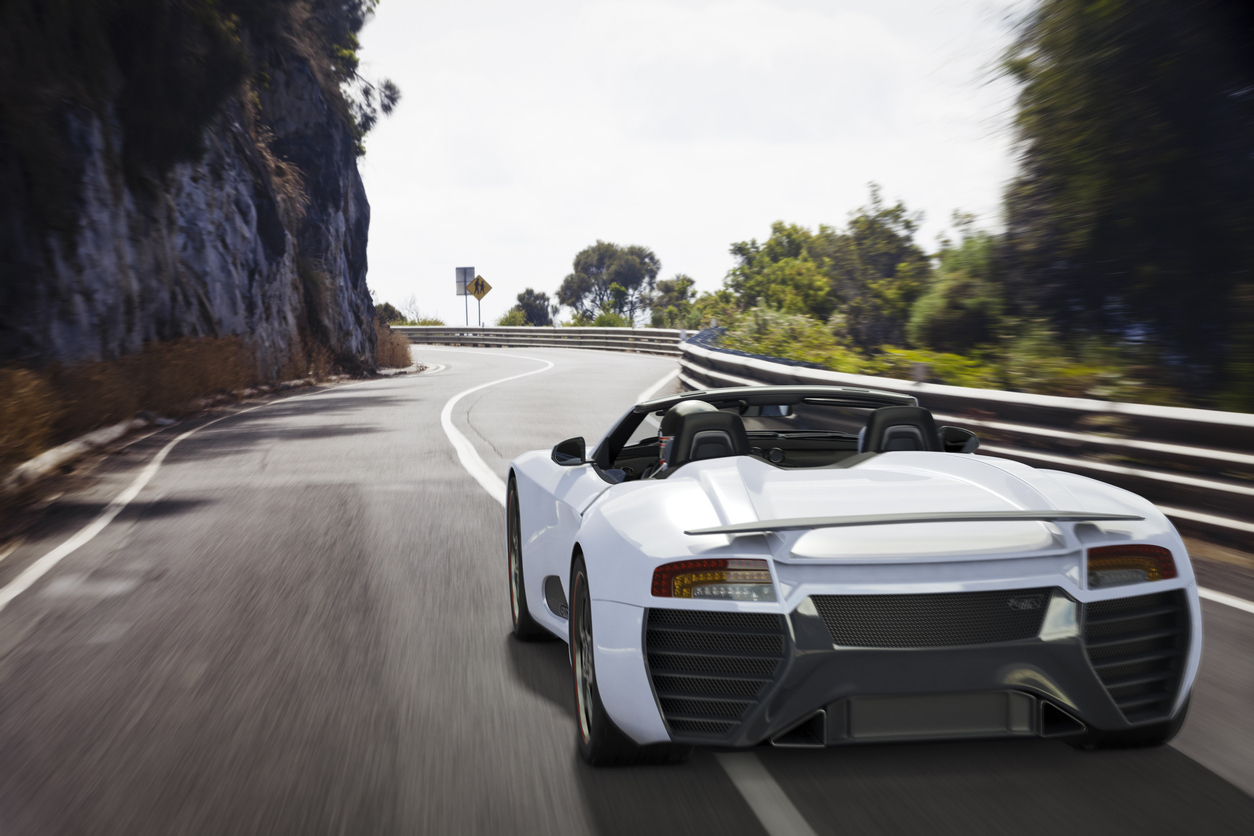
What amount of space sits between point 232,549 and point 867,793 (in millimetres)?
5371

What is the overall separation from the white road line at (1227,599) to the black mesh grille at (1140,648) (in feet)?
8.81

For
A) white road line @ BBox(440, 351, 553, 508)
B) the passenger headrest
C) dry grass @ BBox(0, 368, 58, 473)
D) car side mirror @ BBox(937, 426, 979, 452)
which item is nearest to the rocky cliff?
dry grass @ BBox(0, 368, 58, 473)

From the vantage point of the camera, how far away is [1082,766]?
3559 mm

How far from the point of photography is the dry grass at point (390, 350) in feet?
127

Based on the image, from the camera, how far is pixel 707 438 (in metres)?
4.10

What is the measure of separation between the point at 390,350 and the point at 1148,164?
30.5 meters

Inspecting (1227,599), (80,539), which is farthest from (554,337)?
(1227,599)

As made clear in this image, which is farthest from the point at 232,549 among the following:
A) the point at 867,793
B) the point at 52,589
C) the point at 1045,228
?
the point at 1045,228

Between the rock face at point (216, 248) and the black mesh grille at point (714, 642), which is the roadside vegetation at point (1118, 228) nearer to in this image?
the black mesh grille at point (714, 642)

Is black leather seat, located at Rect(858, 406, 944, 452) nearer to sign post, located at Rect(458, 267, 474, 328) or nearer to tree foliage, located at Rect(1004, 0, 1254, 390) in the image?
tree foliage, located at Rect(1004, 0, 1254, 390)

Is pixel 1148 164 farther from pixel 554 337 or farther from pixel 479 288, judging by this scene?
pixel 479 288

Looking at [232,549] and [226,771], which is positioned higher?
[226,771]

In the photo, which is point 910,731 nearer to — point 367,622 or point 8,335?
point 367,622

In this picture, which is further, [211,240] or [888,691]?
[211,240]
